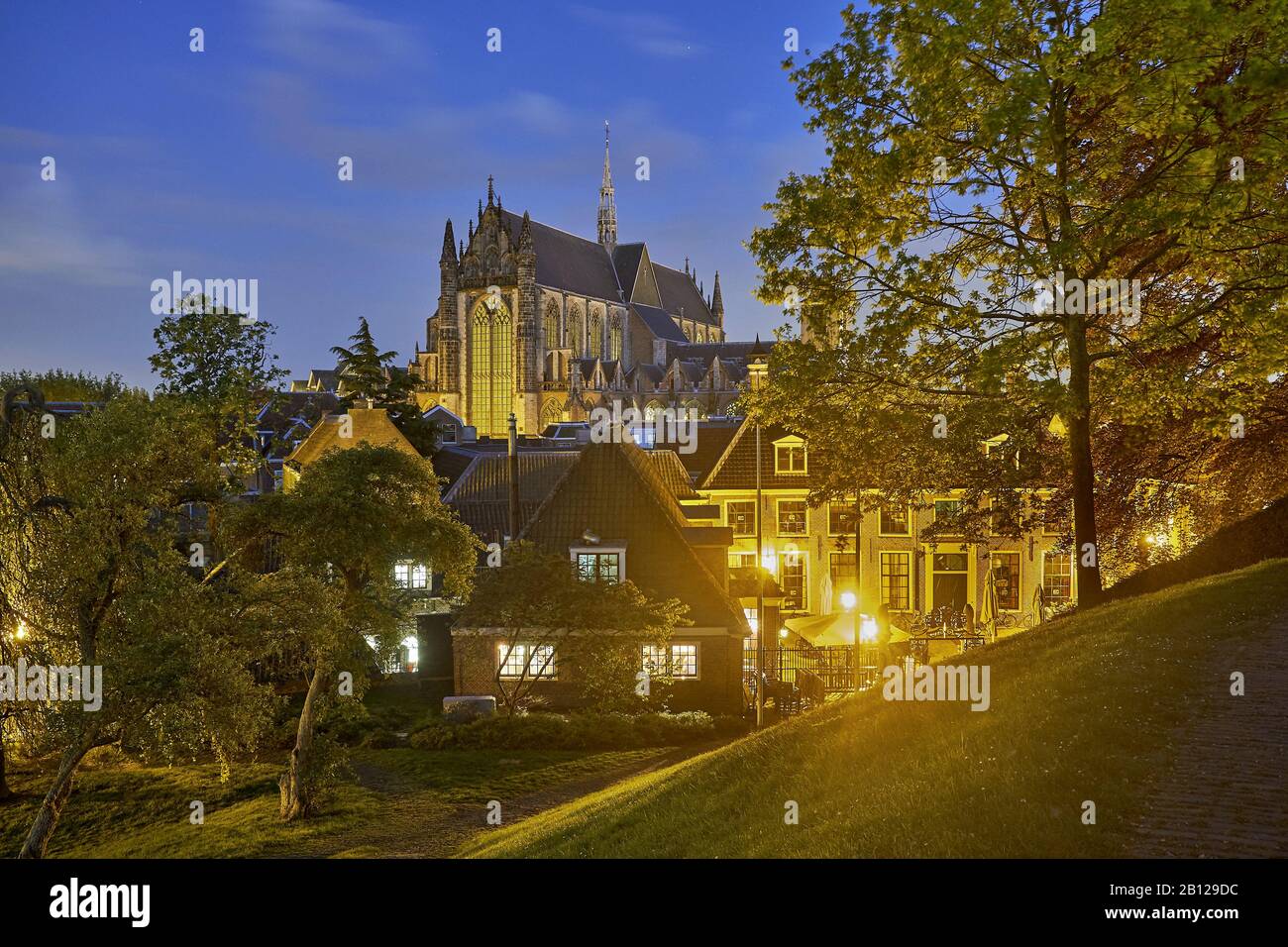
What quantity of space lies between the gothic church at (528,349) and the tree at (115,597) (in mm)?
115987

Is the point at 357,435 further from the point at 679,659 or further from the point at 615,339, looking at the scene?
the point at 615,339

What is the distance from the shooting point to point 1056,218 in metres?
21.3

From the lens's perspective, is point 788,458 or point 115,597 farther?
point 788,458

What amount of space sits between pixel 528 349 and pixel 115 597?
122463 millimetres

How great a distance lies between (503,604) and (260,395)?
36817 mm

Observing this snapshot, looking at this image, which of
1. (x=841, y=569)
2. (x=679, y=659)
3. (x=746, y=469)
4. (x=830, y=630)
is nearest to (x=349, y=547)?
(x=679, y=659)

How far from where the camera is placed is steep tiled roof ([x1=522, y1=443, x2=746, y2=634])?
105ft

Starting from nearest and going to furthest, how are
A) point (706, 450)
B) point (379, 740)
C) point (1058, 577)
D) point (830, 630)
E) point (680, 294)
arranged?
point (379, 740), point (830, 630), point (1058, 577), point (706, 450), point (680, 294)

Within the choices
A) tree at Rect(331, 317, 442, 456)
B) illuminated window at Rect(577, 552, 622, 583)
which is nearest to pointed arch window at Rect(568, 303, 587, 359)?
tree at Rect(331, 317, 442, 456)

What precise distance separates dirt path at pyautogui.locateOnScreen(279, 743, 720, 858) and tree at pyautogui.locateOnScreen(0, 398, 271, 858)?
116 inches

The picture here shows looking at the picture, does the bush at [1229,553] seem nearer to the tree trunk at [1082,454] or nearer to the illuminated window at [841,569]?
the tree trunk at [1082,454]
